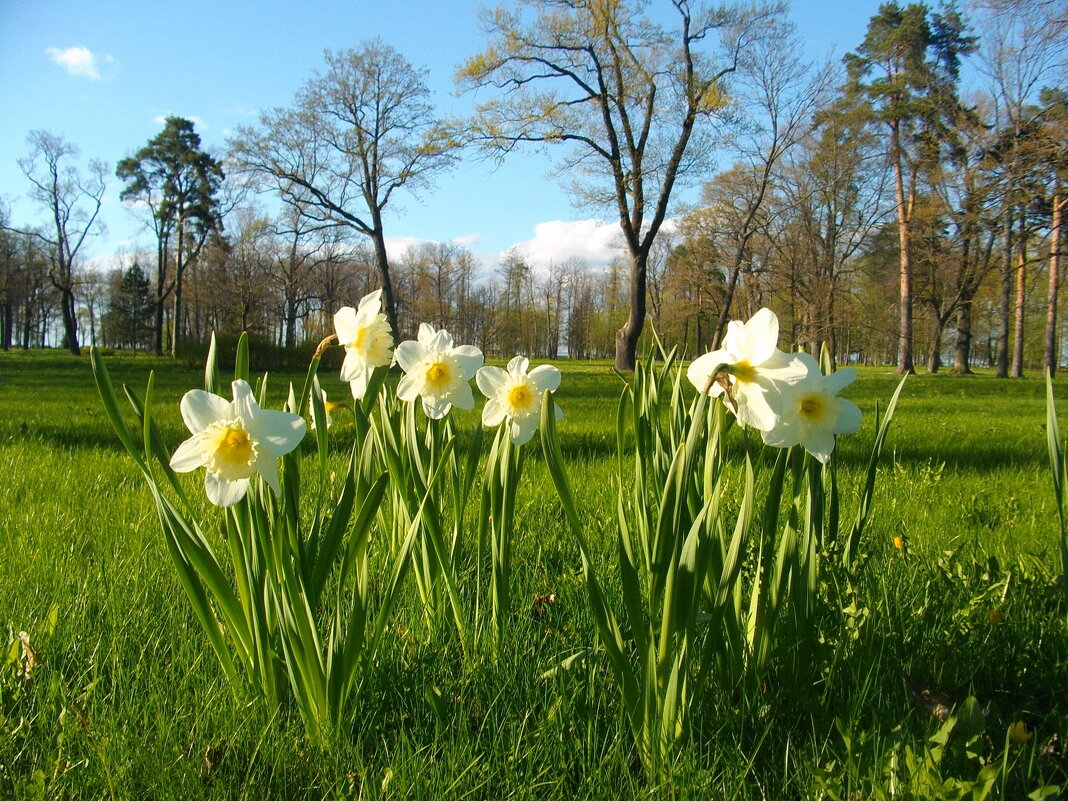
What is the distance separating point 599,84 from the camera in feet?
59.0

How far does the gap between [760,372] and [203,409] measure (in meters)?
0.86

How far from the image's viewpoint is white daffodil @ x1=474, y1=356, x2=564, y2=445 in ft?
4.33

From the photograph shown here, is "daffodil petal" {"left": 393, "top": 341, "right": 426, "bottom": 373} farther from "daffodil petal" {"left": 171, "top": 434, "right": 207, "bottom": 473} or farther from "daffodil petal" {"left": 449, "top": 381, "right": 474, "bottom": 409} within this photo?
"daffodil petal" {"left": 171, "top": 434, "right": 207, "bottom": 473}

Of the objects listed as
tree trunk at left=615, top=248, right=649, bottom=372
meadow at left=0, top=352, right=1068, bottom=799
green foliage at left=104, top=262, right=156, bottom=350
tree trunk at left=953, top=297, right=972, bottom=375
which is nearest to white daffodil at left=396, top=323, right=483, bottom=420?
meadow at left=0, top=352, right=1068, bottom=799

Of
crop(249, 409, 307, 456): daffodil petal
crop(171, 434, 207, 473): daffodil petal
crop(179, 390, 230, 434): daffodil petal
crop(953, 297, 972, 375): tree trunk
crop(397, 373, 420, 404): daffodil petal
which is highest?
crop(953, 297, 972, 375): tree trunk

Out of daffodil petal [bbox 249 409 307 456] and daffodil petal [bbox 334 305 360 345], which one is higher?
daffodil petal [bbox 334 305 360 345]

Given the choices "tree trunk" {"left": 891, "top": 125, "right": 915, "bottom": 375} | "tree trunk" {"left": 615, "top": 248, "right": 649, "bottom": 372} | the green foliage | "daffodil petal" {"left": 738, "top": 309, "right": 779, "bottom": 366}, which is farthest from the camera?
the green foliage

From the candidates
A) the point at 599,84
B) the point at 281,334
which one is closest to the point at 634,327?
the point at 599,84

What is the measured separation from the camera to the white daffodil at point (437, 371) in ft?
4.40

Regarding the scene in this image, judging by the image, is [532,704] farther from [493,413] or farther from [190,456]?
[190,456]

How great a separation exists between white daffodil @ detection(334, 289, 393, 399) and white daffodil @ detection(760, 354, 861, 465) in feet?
2.45

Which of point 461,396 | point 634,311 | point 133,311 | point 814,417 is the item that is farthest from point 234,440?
point 133,311

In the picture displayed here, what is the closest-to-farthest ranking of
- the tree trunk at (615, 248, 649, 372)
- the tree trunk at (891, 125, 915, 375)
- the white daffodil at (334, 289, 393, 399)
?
the white daffodil at (334, 289, 393, 399), the tree trunk at (615, 248, 649, 372), the tree trunk at (891, 125, 915, 375)

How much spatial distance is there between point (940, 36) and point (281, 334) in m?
36.1
